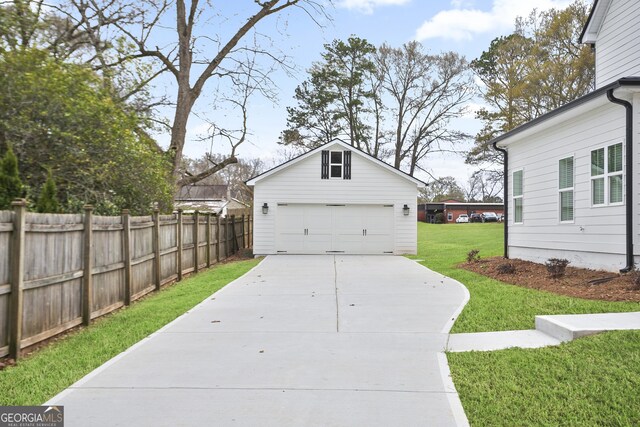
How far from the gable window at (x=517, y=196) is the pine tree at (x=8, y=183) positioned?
11.7 meters

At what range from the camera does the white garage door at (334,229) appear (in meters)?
19.2

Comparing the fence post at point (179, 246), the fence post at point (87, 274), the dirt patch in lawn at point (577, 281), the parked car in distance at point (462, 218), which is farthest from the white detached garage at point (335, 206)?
the parked car in distance at point (462, 218)

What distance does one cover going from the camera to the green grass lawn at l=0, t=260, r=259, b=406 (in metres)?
4.12

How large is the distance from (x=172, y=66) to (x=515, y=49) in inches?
852

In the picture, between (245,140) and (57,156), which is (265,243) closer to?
(245,140)

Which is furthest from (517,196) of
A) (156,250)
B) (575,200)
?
(156,250)

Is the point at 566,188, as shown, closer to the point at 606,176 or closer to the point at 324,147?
the point at 606,176

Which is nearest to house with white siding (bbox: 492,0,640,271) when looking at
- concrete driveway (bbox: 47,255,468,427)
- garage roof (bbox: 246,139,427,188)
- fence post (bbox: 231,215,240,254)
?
concrete driveway (bbox: 47,255,468,427)

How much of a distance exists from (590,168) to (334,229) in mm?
10794

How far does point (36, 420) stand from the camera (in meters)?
3.52

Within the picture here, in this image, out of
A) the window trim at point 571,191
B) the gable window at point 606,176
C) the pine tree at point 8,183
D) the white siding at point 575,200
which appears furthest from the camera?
the window trim at point 571,191

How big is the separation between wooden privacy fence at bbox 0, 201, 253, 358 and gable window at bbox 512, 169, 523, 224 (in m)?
9.34

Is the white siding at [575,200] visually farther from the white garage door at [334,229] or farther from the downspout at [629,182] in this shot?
the white garage door at [334,229]

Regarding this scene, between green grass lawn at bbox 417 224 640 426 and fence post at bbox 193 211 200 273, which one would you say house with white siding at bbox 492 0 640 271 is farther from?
fence post at bbox 193 211 200 273
